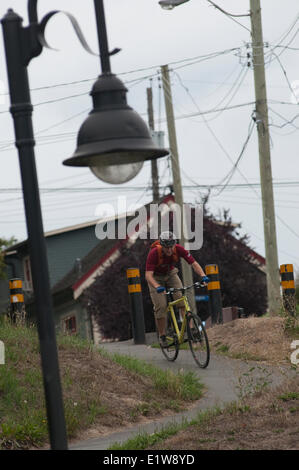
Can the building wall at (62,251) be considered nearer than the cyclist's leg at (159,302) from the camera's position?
No

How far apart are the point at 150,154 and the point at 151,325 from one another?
22.4 meters

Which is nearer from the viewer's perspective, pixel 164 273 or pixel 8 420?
pixel 8 420

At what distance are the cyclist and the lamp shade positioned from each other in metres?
6.62

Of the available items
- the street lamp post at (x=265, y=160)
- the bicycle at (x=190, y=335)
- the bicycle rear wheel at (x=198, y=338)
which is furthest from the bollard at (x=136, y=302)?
the street lamp post at (x=265, y=160)

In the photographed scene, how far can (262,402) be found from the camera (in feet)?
28.5

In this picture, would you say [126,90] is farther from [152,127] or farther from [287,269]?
[152,127]

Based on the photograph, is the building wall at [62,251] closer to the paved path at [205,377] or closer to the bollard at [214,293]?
the bollard at [214,293]

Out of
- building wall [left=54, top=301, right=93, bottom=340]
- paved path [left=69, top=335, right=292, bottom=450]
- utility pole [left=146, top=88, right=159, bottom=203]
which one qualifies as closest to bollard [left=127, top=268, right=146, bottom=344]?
paved path [left=69, top=335, right=292, bottom=450]

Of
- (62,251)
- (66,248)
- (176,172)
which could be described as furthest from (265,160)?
(66,248)

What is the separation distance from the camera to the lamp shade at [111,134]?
17.3 feet

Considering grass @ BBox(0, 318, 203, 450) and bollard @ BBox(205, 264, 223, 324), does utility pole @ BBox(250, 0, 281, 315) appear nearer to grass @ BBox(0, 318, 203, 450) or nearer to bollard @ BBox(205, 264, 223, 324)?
bollard @ BBox(205, 264, 223, 324)

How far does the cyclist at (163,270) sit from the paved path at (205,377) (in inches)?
26.6

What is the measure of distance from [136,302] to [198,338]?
3947 millimetres

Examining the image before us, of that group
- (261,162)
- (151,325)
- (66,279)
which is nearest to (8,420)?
(261,162)
